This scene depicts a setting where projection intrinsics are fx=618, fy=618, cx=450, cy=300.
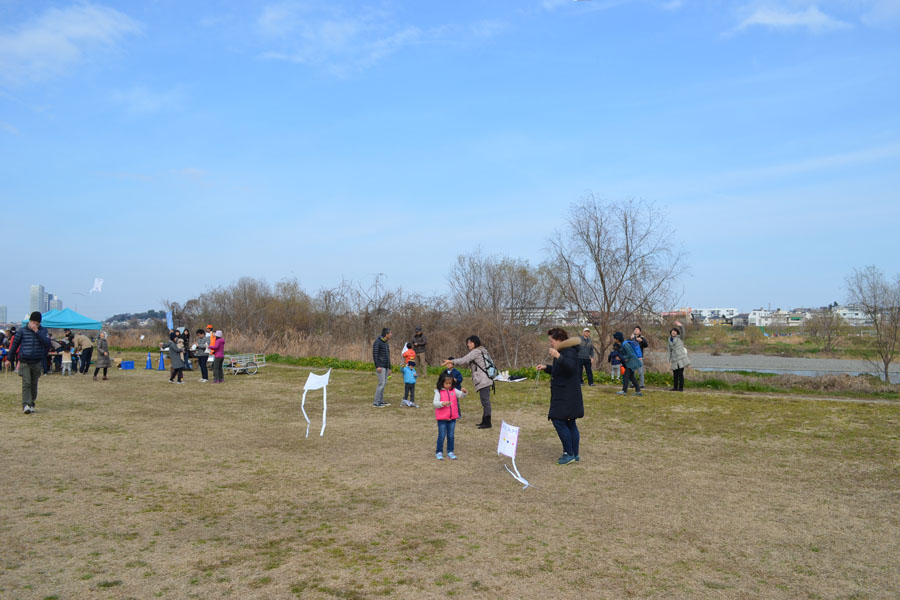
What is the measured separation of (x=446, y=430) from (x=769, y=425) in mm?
6341

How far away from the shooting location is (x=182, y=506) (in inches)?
249

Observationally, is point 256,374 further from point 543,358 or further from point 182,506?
point 182,506

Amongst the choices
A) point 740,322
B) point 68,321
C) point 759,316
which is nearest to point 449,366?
point 68,321

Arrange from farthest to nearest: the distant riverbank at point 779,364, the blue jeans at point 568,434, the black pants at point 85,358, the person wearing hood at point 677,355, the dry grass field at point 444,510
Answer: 1. the distant riverbank at point 779,364
2. the black pants at point 85,358
3. the person wearing hood at point 677,355
4. the blue jeans at point 568,434
5. the dry grass field at point 444,510

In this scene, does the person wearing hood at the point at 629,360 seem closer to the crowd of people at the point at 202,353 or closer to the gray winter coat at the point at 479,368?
the gray winter coat at the point at 479,368

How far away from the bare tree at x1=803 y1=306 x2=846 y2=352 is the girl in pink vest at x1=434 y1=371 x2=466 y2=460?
5095 cm

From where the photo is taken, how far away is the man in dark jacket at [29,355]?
12250 millimetres

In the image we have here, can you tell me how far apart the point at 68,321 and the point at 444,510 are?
3129cm

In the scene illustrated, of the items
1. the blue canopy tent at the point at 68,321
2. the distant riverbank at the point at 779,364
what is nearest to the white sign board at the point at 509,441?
the blue canopy tent at the point at 68,321

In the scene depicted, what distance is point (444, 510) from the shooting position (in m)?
6.22

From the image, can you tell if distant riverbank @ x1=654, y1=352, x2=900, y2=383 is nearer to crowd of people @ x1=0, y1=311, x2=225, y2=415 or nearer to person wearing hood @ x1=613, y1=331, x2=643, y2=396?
person wearing hood @ x1=613, y1=331, x2=643, y2=396

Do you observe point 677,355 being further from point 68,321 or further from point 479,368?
point 68,321

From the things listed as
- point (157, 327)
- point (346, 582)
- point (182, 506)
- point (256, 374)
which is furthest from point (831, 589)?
point (157, 327)

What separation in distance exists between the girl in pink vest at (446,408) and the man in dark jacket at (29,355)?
8.79 m
